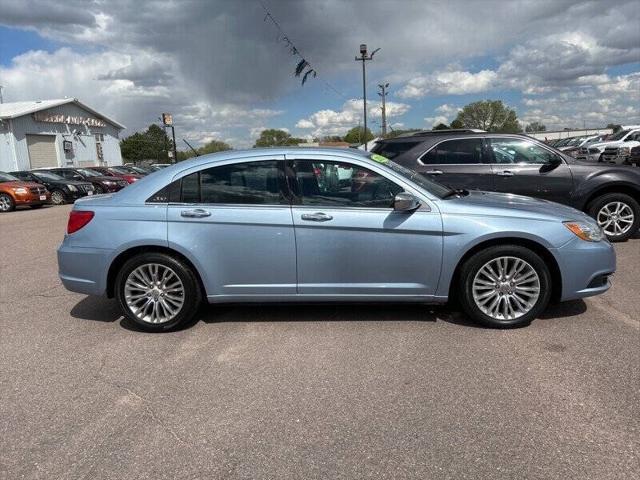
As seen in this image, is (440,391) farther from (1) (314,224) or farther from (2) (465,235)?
(1) (314,224)

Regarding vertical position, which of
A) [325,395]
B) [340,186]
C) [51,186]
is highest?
[340,186]

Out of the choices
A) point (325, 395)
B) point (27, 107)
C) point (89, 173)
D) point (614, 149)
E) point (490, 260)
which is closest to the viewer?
point (325, 395)

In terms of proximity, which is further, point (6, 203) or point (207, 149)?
point (6, 203)

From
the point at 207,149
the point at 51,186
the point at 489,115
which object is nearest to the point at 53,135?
the point at 51,186

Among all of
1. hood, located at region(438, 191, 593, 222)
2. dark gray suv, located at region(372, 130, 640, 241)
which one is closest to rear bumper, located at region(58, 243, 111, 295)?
hood, located at region(438, 191, 593, 222)

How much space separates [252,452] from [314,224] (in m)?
2.07

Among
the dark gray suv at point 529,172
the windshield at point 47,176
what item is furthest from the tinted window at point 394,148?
the windshield at point 47,176

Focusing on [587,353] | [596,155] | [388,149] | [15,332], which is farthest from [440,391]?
[596,155]

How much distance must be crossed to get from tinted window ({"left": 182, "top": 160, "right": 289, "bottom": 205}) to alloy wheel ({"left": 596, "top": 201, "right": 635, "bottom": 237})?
18.6ft

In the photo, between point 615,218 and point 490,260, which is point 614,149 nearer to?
point 615,218

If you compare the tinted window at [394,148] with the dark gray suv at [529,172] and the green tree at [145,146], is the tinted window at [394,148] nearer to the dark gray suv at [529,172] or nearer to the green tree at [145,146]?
the dark gray suv at [529,172]

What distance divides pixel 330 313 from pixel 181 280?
1.43m

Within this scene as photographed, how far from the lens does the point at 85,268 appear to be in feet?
15.2

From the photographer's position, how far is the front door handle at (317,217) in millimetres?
4379
